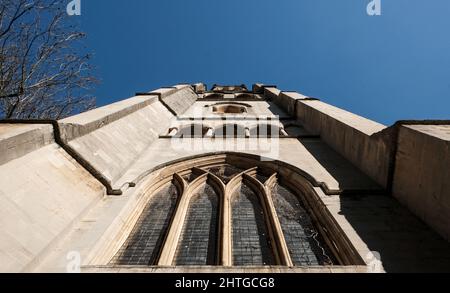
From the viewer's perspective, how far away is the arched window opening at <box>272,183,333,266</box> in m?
3.80

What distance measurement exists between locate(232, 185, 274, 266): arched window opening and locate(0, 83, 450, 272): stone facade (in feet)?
0.06

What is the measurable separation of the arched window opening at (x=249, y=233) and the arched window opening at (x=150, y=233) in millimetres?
1068

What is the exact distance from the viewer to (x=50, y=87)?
9453mm

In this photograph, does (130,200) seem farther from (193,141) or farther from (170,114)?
(170,114)

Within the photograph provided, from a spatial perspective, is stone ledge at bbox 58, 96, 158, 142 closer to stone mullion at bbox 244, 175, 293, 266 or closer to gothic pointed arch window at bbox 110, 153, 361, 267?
gothic pointed arch window at bbox 110, 153, 361, 267

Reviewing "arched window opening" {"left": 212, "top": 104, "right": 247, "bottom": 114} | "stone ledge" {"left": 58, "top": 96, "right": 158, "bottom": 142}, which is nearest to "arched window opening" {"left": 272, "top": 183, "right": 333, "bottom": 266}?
"stone ledge" {"left": 58, "top": 96, "right": 158, "bottom": 142}

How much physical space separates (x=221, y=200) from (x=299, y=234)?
147cm

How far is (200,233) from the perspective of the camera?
431 centimetres

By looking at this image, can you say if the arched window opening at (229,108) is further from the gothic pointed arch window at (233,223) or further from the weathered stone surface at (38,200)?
the weathered stone surface at (38,200)

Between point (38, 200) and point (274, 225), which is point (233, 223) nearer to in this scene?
point (274, 225)

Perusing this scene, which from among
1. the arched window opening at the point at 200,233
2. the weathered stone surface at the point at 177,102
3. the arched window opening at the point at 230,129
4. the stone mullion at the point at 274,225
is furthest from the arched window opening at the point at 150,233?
the weathered stone surface at the point at 177,102

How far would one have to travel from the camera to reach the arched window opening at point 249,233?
377cm
